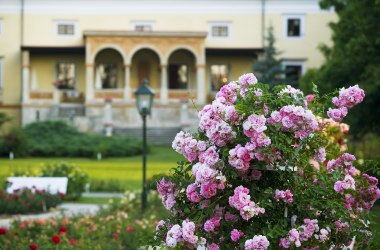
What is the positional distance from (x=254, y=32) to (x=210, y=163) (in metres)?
37.9

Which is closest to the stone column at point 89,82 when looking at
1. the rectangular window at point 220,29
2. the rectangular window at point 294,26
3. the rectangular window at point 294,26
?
the rectangular window at point 220,29

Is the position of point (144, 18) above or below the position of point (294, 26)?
above

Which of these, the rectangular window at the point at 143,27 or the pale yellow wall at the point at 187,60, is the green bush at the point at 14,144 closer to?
the rectangular window at the point at 143,27

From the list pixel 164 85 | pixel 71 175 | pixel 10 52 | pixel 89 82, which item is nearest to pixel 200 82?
pixel 164 85

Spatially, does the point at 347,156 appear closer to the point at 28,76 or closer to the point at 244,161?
the point at 244,161

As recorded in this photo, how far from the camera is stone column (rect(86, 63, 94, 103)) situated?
1518 inches

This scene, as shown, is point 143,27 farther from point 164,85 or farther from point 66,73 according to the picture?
point 66,73

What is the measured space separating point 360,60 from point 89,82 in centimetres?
2142

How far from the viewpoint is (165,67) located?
131ft

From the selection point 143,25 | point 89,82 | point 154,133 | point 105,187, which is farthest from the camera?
point 143,25

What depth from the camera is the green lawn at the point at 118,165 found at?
23.0m

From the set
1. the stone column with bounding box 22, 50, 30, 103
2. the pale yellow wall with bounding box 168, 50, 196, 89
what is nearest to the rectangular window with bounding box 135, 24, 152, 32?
the pale yellow wall with bounding box 168, 50, 196, 89

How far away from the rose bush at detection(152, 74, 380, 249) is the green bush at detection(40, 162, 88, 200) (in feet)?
42.6

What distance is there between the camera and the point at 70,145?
31.2 metres
